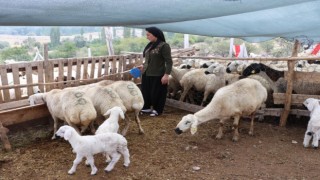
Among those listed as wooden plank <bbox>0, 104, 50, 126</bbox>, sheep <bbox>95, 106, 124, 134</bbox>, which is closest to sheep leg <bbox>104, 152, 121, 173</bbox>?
sheep <bbox>95, 106, 124, 134</bbox>

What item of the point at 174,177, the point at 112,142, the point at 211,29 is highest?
the point at 211,29

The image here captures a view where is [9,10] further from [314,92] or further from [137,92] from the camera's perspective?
[314,92]

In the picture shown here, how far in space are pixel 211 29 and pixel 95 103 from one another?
93.5 inches

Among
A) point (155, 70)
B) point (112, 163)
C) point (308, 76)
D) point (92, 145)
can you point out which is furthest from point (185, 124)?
point (308, 76)

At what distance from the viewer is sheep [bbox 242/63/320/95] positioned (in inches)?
277

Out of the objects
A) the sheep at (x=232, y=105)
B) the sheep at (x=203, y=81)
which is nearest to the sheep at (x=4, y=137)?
the sheep at (x=232, y=105)

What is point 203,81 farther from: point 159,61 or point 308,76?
point 308,76

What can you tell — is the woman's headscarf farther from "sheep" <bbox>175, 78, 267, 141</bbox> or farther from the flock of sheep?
"sheep" <bbox>175, 78, 267, 141</bbox>

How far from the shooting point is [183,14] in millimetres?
2918

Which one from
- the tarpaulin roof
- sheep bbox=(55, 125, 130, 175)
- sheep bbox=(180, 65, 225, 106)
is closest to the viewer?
the tarpaulin roof

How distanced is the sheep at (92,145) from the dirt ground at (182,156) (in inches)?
8.6

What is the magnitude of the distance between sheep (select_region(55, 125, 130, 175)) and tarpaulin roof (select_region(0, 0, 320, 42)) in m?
1.56

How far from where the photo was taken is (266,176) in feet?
13.9

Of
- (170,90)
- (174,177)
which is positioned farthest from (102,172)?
(170,90)
